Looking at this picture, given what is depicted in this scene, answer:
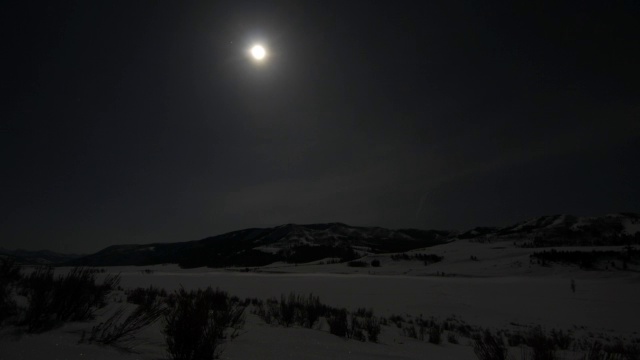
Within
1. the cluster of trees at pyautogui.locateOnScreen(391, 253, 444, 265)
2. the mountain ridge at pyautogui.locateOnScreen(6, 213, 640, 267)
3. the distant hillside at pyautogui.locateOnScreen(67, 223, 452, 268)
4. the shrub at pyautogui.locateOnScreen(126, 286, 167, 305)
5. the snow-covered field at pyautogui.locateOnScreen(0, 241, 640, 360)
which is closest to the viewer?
the snow-covered field at pyautogui.locateOnScreen(0, 241, 640, 360)

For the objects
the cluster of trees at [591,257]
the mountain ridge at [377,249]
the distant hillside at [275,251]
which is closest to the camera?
the cluster of trees at [591,257]

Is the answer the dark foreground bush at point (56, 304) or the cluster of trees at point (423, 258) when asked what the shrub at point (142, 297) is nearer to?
the dark foreground bush at point (56, 304)

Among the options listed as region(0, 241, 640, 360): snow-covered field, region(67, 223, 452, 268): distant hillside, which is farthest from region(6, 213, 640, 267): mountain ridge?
region(0, 241, 640, 360): snow-covered field

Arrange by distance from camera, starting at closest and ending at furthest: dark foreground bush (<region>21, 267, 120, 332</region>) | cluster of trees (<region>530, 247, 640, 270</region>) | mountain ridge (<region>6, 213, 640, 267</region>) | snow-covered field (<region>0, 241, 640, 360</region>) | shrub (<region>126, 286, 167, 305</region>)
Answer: snow-covered field (<region>0, 241, 640, 360</region>)
dark foreground bush (<region>21, 267, 120, 332</region>)
shrub (<region>126, 286, 167, 305</region>)
cluster of trees (<region>530, 247, 640, 270</region>)
mountain ridge (<region>6, 213, 640, 267</region>)

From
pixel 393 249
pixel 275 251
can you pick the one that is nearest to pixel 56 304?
pixel 275 251

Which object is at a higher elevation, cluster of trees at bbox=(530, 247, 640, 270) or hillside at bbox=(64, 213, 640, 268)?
hillside at bbox=(64, 213, 640, 268)

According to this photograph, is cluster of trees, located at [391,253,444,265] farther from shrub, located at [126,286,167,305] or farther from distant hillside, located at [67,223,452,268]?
shrub, located at [126,286,167,305]

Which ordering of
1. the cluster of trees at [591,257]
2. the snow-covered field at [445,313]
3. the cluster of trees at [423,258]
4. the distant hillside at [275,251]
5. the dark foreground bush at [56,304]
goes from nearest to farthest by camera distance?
the snow-covered field at [445,313] < the dark foreground bush at [56,304] < the cluster of trees at [591,257] < the cluster of trees at [423,258] < the distant hillside at [275,251]

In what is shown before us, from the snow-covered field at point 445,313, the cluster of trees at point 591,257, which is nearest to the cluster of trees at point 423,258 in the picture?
the snow-covered field at point 445,313

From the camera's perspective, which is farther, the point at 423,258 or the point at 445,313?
the point at 423,258

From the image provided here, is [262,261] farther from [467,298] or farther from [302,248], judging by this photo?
[467,298]

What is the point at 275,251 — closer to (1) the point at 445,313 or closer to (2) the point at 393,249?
(2) the point at 393,249

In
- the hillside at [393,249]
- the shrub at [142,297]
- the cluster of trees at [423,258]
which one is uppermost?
the hillside at [393,249]

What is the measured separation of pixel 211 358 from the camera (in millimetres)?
3287
